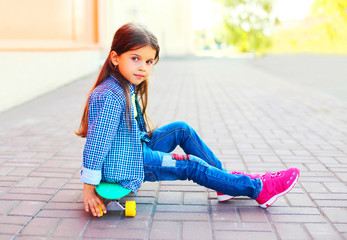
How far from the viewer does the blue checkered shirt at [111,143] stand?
2219mm

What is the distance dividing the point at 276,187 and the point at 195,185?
68 cm

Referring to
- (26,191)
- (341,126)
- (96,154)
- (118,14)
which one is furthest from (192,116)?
(118,14)

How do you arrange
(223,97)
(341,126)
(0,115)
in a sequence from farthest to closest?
(223,97)
(0,115)
(341,126)

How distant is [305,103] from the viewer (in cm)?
703

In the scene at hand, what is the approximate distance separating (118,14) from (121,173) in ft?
71.6

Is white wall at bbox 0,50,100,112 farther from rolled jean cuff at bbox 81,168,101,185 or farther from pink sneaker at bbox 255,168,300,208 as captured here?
pink sneaker at bbox 255,168,300,208

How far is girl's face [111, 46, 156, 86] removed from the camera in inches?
91.3

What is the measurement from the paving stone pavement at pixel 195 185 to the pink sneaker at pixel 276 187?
67mm

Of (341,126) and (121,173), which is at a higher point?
(121,173)

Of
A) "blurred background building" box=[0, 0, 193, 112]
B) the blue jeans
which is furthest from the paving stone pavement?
"blurred background building" box=[0, 0, 193, 112]

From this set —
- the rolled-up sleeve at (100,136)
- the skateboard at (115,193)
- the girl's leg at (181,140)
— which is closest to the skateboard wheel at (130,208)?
the skateboard at (115,193)

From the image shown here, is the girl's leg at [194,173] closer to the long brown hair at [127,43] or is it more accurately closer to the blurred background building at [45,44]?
the long brown hair at [127,43]

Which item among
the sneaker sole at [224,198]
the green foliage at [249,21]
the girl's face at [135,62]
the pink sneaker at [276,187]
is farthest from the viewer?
the green foliage at [249,21]

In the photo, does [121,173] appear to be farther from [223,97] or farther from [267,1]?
[267,1]
